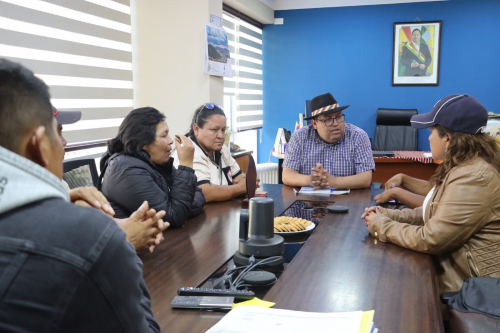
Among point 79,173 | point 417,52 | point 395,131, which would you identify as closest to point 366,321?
point 79,173

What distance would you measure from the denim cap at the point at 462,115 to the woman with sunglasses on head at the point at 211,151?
1218 mm

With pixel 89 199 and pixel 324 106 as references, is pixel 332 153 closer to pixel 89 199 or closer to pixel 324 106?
pixel 324 106

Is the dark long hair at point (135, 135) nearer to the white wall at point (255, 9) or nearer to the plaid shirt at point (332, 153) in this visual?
the plaid shirt at point (332, 153)

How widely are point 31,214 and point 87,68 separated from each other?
108 inches

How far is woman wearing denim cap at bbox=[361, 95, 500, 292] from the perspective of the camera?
5.46ft

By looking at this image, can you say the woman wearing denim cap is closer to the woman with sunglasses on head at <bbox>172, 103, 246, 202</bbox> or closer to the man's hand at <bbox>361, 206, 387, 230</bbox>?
the man's hand at <bbox>361, 206, 387, 230</bbox>

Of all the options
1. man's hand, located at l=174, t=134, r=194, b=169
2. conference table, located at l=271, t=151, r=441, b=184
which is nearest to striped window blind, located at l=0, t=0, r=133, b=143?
man's hand, located at l=174, t=134, r=194, b=169

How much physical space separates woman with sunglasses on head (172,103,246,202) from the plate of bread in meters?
0.71

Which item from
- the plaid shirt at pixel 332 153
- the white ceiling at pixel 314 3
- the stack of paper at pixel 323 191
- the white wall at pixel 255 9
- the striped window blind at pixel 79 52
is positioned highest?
the white ceiling at pixel 314 3

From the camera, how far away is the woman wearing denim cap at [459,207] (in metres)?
1.66

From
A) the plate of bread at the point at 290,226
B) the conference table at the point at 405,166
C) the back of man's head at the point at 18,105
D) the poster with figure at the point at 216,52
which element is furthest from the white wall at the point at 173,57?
the back of man's head at the point at 18,105

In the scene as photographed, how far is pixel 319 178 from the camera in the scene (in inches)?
112

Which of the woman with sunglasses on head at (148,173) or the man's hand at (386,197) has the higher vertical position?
the woman with sunglasses on head at (148,173)

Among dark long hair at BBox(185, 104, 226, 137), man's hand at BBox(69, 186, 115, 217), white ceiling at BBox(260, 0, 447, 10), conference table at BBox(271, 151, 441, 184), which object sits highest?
white ceiling at BBox(260, 0, 447, 10)
